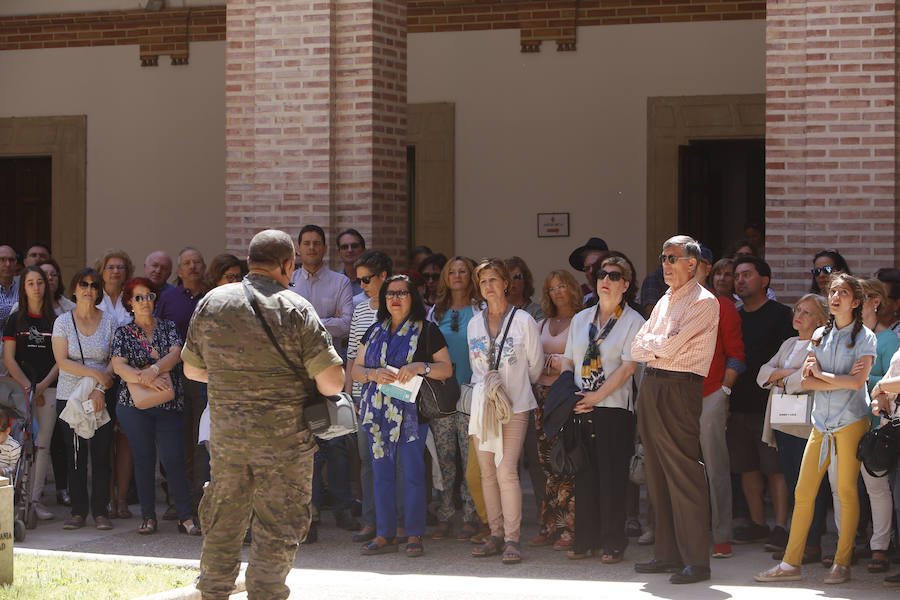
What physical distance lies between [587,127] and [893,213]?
468 cm

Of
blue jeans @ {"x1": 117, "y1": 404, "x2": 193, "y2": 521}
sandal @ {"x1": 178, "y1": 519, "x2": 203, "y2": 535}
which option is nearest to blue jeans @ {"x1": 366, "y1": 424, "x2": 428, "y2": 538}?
sandal @ {"x1": 178, "y1": 519, "x2": 203, "y2": 535}

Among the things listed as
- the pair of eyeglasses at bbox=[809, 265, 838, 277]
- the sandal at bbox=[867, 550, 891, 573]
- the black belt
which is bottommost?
the sandal at bbox=[867, 550, 891, 573]

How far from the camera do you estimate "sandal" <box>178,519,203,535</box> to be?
9109 millimetres

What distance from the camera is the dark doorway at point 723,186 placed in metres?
13.6

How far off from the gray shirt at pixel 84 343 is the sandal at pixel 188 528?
1.27 meters

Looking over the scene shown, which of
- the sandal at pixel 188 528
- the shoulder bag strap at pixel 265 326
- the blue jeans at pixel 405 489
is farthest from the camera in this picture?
the sandal at pixel 188 528

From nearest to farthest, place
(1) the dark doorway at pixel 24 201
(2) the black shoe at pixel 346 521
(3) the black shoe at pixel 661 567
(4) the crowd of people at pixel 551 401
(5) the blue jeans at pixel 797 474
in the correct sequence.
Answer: (4) the crowd of people at pixel 551 401, (3) the black shoe at pixel 661 567, (5) the blue jeans at pixel 797 474, (2) the black shoe at pixel 346 521, (1) the dark doorway at pixel 24 201

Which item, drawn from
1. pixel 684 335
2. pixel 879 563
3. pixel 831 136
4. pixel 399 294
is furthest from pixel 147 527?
pixel 831 136

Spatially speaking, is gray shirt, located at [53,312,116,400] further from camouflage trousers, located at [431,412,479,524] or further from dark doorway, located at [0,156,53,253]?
dark doorway, located at [0,156,53,253]

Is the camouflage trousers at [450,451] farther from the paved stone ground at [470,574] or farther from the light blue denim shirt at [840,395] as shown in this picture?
the light blue denim shirt at [840,395]

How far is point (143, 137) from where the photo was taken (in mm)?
15281

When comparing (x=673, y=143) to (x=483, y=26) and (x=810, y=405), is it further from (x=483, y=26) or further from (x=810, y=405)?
(x=810, y=405)

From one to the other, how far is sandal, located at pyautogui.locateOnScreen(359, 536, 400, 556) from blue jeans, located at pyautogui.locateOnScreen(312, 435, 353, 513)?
2.70 feet

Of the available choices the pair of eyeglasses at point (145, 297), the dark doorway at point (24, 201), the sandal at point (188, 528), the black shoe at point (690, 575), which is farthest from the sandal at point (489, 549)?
the dark doorway at point (24, 201)
